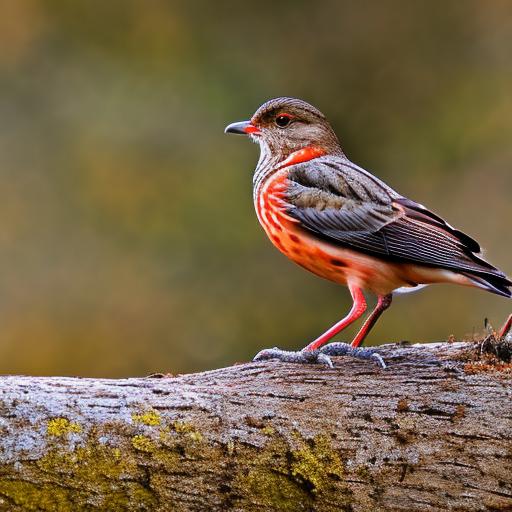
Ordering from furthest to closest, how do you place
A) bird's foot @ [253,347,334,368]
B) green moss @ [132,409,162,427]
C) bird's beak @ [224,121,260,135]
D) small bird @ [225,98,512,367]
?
bird's beak @ [224,121,260,135]
small bird @ [225,98,512,367]
bird's foot @ [253,347,334,368]
green moss @ [132,409,162,427]

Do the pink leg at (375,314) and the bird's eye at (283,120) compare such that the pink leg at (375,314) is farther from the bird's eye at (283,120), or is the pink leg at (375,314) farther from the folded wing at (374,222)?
the bird's eye at (283,120)

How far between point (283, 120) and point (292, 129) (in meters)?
0.09

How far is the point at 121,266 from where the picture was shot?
12641 mm

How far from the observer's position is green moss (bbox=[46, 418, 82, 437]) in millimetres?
5324

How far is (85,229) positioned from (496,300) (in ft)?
15.2

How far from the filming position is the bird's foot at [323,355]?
6.16 metres

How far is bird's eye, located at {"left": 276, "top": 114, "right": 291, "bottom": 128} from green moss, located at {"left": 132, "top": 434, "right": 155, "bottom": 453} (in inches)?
119

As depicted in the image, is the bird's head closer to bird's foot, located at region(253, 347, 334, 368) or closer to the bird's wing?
the bird's wing

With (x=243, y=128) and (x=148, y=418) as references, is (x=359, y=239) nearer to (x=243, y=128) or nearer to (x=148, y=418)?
(x=243, y=128)

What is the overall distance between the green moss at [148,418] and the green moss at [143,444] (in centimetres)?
8

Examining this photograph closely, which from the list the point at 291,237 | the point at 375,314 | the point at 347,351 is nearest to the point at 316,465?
the point at 347,351

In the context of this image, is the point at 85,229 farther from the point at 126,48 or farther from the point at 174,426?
the point at 174,426

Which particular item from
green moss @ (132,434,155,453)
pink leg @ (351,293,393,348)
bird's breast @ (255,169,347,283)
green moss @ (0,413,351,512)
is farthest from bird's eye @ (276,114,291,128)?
green moss @ (132,434,155,453)

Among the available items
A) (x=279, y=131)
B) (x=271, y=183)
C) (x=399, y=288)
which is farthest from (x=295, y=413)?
(x=279, y=131)
